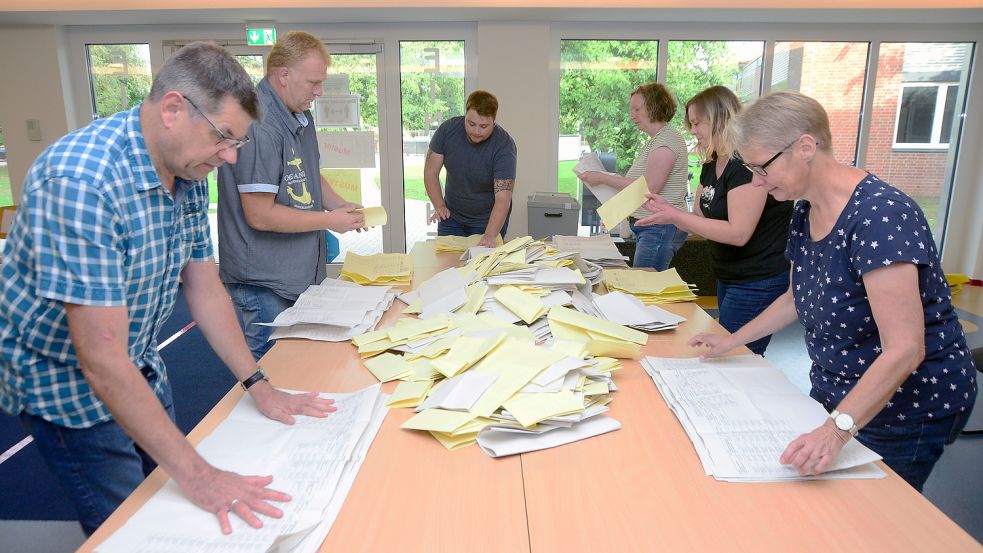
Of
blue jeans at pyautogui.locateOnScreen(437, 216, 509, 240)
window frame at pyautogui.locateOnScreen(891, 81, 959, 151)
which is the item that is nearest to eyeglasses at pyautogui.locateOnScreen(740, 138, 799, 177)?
blue jeans at pyautogui.locateOnScreen(437, 216, 509, 240)

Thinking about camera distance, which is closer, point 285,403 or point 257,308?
point 285,403

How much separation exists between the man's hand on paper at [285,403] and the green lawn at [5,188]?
18.5 ft

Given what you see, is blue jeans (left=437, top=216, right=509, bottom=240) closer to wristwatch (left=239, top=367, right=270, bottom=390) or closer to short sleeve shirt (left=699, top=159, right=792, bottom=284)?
short sleeve shirt (left=699, top=159, right=792, bottom=284)

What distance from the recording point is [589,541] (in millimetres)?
1074

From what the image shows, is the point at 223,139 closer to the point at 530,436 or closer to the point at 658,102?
the point at 530,436

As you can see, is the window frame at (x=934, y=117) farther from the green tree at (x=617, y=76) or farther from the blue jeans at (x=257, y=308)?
the blue jeans at (x=257, y=308)

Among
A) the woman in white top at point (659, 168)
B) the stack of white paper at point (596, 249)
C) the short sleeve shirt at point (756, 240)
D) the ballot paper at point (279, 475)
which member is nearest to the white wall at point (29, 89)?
the stack of white paper at point (596, 249)

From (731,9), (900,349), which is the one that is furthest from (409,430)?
(731,9)

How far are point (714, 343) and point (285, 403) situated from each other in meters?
1.13

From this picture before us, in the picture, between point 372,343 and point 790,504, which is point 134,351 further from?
point 790,504

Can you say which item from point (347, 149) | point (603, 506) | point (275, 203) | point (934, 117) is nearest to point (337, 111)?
point (347, 149)

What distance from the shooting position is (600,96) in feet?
18.3

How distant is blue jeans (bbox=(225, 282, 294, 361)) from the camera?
2227 mm

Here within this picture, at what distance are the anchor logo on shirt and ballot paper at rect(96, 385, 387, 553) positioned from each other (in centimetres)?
84
